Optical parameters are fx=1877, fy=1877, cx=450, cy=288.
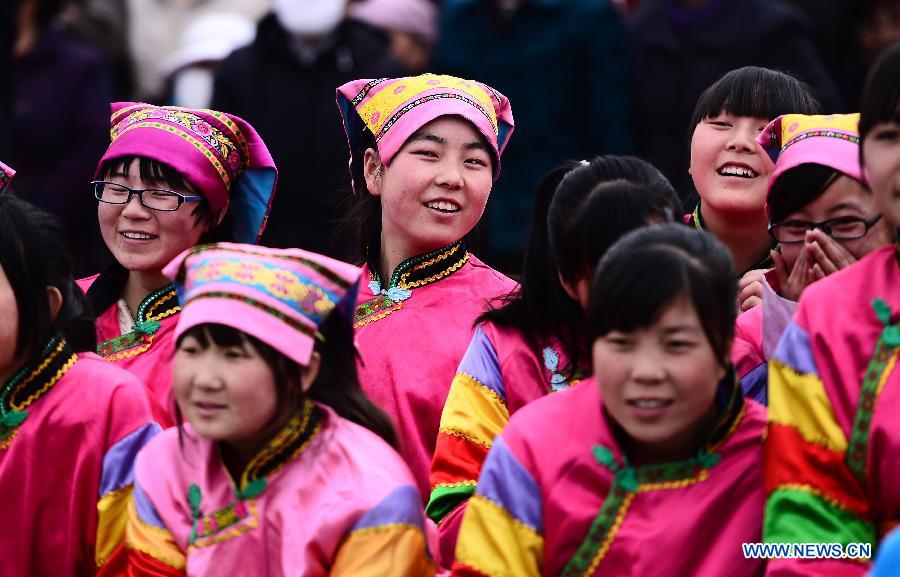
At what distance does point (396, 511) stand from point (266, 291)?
1.78 ft

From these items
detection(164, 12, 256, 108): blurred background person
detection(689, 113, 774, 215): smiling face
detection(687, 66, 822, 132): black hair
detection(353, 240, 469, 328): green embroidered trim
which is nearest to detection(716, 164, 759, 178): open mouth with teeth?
detection(689, 113, 774, 215): smiling face

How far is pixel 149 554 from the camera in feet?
13.5

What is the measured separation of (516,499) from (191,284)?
0.86 m

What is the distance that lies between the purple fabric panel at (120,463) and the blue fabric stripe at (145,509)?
254 mm

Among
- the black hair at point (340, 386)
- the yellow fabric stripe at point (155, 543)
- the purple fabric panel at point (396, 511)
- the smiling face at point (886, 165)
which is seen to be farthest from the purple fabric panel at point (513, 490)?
the smiling face at point (886, 165)

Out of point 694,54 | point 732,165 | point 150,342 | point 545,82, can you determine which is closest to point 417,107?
point 732,165

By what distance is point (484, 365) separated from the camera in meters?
4.56

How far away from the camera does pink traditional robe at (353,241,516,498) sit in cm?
497

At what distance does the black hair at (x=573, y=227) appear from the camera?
424 cm

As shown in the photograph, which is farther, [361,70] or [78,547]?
[361,70]

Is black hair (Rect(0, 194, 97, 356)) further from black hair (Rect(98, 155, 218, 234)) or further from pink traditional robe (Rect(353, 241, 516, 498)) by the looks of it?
pink traditional robe (Rect(353, 241, 516, 498))

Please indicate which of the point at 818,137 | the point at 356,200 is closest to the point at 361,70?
the point at 356,200

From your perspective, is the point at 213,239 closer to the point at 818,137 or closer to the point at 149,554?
the point at 149,554

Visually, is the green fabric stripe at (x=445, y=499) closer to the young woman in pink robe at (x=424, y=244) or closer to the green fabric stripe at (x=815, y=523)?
the young woman in pink robe at (x=424, y=244)
